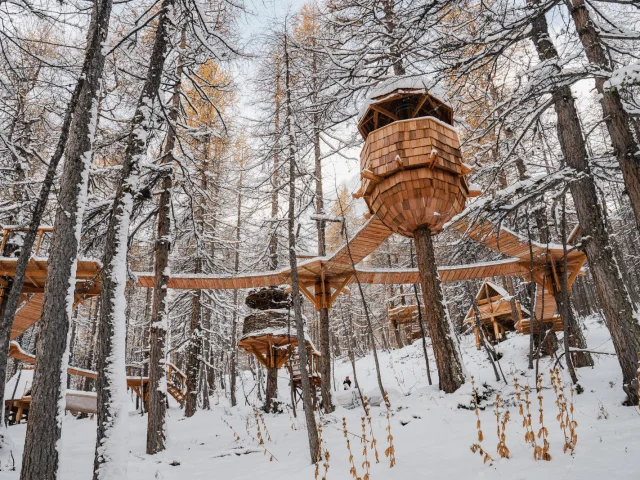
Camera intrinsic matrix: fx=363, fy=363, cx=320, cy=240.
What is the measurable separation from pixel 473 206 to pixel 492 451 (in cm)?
316

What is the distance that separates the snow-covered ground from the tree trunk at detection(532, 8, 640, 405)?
85cm

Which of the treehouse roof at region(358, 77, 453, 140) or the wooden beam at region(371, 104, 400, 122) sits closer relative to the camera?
the treehouse roof at region(358, 77, 453, 140)

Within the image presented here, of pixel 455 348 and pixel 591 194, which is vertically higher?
pixel 591 194

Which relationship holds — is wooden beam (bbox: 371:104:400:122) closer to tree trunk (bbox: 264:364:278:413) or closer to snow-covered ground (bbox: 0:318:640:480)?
snow-covered ground (bbox: 0:318:640:480)

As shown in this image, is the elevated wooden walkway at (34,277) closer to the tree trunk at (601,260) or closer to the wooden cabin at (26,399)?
the wooden cabin at (26,399)

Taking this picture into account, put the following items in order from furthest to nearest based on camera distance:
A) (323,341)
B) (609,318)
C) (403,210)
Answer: (323,341) → (403,210) → (609,318)

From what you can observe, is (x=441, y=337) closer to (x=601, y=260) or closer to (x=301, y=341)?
(x=301, y=341)

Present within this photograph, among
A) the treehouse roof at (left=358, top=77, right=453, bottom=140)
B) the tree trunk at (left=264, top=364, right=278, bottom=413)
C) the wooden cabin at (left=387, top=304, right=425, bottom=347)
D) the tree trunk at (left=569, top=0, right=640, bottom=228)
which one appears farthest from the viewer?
the wooden cabin at (left=387, top=304, right=425, bottom=347)

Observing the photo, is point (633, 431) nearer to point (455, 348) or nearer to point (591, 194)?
point (455, 348)

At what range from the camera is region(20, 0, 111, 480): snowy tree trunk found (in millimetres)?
4035

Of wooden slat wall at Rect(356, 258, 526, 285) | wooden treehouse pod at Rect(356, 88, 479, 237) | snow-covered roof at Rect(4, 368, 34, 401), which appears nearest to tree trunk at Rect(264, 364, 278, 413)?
wooden slat wall at Rect(356, 258, 526, 285)

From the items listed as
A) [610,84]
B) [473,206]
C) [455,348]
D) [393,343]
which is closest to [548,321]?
[455,348]

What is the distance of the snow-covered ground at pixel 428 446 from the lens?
146 inches

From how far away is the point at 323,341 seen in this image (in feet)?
34.2
